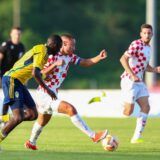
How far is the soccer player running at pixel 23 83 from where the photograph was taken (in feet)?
50.3

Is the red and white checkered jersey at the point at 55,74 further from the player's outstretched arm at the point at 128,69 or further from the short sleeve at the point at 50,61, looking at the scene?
the player's outstretched arm at the point at 128,69

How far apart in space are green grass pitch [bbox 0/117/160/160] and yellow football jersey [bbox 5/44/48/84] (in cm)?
121

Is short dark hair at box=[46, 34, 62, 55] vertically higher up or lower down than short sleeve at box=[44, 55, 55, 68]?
higher up

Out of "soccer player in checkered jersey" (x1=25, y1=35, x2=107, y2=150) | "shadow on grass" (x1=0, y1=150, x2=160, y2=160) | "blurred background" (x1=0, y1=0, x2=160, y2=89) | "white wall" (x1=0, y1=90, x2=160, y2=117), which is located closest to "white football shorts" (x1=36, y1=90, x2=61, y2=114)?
"soccer player in checkered jersey" (x1=25, y1=35, x2=107, y2=150)

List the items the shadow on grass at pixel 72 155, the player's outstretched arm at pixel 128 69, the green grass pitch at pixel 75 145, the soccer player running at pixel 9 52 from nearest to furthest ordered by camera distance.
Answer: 1. the shadow on grass at pixel 72 155
2. the green grass pitch at pixel 75 145
3. the player's outstretched arm at pixel 128 69
4. the soccer player running at pixel 9 52

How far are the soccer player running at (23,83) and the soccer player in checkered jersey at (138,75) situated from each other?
2637mm

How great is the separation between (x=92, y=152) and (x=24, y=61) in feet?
5.97

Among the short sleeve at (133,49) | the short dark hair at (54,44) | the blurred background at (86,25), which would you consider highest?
the short dark hair at (54,44)

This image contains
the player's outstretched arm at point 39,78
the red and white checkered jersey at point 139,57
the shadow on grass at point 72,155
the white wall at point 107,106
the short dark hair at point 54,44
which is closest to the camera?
the shadow on grass at point 72,155

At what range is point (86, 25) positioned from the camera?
7394cm

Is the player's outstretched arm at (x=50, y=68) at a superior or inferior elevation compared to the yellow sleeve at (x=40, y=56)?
inferior

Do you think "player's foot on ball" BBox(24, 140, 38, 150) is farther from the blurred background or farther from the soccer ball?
the blurred background

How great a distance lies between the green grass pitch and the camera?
47.5 ft

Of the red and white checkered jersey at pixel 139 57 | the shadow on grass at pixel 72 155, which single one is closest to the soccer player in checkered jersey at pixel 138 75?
the red and white checkered jersey at pixel 139 57
